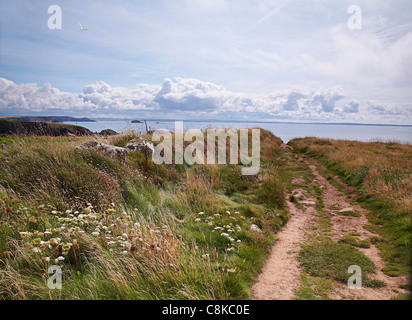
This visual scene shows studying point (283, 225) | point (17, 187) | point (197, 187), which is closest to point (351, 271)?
point (283, 225)

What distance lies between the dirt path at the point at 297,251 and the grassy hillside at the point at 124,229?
36 centimetres

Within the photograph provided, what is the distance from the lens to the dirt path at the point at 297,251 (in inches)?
184

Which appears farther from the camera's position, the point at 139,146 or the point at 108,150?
the point at 139,146

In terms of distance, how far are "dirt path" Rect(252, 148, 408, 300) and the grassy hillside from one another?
356 mm

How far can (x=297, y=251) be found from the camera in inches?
257

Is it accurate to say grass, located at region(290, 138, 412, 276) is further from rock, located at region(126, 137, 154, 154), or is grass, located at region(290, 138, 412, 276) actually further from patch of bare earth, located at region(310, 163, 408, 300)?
rock, located at region(126, 137, 154, 154)

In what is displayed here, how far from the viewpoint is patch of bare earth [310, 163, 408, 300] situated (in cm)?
468

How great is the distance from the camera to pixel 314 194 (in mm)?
12398

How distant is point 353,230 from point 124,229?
24.5 ft

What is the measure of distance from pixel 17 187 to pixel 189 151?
8304mm

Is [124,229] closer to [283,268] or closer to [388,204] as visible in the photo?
[283,268]

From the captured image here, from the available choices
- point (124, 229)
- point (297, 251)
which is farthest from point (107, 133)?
point (297, 251)

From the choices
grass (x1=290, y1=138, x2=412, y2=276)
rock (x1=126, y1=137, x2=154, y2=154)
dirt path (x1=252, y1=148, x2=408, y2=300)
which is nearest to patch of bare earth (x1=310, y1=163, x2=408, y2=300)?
dirt path (x1=252, y1=148, x2=408, y2=300)

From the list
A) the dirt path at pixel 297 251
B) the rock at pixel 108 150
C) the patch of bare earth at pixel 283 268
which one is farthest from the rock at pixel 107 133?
the patch of bare earth at pixel 283 268
